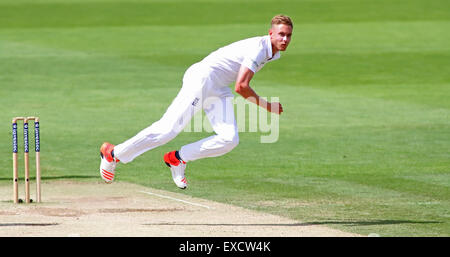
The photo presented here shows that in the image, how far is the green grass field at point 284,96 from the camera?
12398 mm

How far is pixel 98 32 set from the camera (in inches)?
1252

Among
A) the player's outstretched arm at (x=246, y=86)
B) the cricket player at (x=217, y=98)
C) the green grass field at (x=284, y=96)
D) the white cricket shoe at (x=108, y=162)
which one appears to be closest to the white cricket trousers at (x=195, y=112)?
the cricket player at (x=217, y=98)

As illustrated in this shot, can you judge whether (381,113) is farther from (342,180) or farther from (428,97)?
(342,180)

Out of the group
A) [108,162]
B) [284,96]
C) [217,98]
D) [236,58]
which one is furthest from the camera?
[284,96]

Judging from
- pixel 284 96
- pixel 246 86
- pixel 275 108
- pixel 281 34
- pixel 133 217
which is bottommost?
pixel 133 217

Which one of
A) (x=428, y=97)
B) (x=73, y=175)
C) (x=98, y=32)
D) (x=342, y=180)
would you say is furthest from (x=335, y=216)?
(x=98, y=32)

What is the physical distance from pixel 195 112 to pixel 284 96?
11.4m

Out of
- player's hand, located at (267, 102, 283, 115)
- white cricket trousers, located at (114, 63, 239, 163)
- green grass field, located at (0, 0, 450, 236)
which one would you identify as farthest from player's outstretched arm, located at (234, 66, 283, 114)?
green grass field, located at (0, 0, 450, 236)

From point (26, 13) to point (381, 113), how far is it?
19.6m

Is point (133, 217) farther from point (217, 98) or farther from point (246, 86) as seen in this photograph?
point (246, 86)

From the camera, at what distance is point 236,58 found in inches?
408

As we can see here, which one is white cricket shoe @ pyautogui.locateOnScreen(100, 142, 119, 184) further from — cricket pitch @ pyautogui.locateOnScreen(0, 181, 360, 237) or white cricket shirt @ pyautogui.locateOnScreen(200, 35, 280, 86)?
white cricket shirt @ pyautogui.locateOnScreen(200, 35, 280, 86)

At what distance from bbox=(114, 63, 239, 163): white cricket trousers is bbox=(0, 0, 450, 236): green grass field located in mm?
1142

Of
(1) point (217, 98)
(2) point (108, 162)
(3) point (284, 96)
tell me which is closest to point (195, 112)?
(1) point (217, 98)
